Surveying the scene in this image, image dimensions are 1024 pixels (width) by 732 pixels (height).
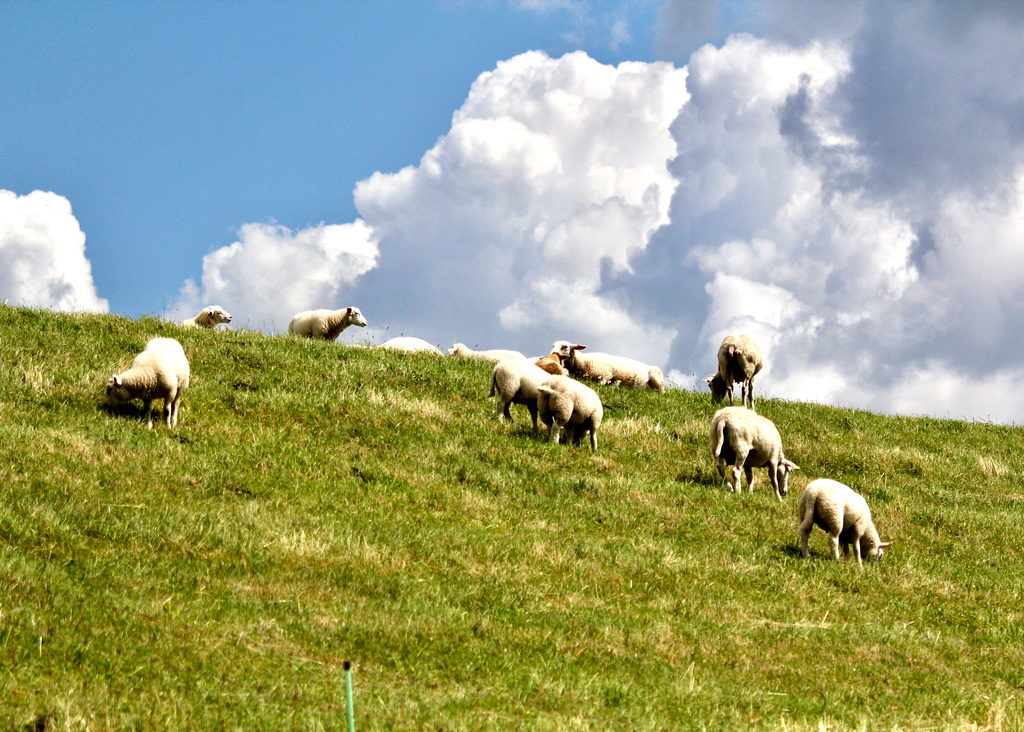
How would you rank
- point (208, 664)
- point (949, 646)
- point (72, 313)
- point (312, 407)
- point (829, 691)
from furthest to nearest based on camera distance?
point (72, 313), point (312, 407), point (949, 646), point (829, 691), point (208, 664)

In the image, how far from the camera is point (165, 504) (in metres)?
10.6

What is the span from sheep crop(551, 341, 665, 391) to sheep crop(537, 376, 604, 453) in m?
7.70

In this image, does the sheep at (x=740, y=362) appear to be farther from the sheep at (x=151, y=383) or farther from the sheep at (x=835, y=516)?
the sheep at (x=151, y=383)

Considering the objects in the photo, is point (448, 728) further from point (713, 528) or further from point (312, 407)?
point (312, 407)

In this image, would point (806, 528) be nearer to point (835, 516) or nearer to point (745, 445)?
point (835, 516)

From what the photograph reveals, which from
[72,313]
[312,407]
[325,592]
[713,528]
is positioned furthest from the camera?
[72,313]

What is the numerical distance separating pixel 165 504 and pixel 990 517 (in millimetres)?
13864

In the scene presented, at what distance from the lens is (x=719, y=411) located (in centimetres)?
1598

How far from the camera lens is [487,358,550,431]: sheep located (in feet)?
58.9

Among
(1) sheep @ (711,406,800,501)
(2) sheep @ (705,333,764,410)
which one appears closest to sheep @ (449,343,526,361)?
(2) sheep @ (705,333,764,410)

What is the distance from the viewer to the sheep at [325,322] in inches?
1155

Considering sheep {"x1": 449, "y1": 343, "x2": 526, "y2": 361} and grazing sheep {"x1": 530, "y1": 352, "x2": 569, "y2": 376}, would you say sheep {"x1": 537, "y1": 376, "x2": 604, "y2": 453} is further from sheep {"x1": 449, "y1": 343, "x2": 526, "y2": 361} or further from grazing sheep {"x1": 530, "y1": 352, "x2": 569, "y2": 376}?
sheep {"x1": 449, "y1": 343, "x2": 526, "y2": 361}

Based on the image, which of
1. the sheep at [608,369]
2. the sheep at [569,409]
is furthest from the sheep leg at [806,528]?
the sheep at [608,369]

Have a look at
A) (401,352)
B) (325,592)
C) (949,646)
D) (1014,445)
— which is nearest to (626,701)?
(325,592)
